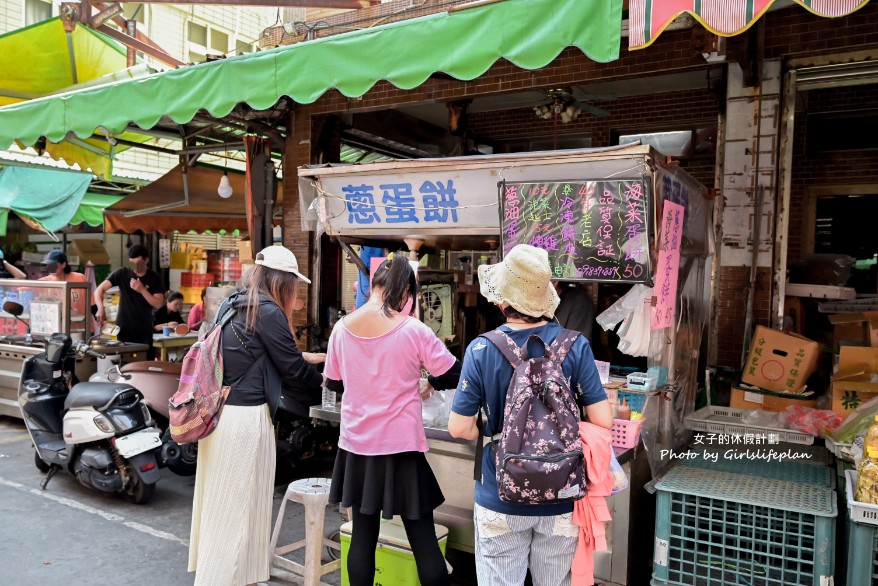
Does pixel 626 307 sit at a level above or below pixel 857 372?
above

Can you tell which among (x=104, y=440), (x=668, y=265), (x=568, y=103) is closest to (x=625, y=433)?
(x=668, y=265)

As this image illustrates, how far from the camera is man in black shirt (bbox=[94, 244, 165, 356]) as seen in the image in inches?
297

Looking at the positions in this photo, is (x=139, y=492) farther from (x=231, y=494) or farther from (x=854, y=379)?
(x=854, y=379)

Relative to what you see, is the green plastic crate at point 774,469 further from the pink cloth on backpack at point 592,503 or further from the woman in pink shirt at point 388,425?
the woman in pink shirt at point 388,425

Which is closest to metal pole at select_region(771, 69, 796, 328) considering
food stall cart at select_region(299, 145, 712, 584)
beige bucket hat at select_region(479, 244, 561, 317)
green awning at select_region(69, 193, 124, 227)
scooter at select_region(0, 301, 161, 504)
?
food stall cart at select_region(299, 145, 712, 584)

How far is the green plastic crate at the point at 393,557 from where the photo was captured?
139 inches

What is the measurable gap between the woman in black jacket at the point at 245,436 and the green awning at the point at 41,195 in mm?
7888

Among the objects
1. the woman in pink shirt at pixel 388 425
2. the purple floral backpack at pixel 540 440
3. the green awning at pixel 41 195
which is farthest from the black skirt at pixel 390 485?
the green awning at pixel 41 195

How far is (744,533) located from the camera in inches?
133

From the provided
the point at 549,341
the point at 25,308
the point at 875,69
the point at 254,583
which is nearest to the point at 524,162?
the point at 549,341

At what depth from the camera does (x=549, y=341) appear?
8.58 feet

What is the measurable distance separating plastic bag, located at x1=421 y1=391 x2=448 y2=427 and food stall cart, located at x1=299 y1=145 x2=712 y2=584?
21 cm

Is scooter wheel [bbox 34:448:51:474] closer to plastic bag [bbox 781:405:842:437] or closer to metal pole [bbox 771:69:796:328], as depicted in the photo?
plastic bag [bbox 781:405:842:437]

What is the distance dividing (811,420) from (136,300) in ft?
22.3
